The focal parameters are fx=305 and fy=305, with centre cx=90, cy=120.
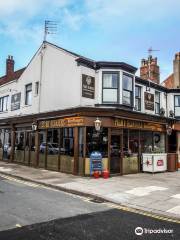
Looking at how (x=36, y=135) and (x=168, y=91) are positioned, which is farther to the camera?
(x=168, y=91)

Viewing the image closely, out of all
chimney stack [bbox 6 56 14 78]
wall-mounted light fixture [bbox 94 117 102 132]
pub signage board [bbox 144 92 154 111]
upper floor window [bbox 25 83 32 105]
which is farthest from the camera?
chimney stack [bbox 6 56 14 78]

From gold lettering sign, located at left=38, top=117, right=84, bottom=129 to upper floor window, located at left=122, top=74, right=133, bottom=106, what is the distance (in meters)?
3.70

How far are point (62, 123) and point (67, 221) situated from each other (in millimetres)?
10868

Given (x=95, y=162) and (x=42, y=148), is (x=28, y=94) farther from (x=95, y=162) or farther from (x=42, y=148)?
(x=95, y=162)

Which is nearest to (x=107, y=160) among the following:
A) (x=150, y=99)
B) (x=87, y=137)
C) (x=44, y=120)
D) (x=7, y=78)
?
(x=87, y=137)

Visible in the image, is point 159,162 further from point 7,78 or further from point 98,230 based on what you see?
Result: point 7,78

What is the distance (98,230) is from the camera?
6.94 m

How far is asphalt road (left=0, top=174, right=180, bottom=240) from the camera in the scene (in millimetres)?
6562

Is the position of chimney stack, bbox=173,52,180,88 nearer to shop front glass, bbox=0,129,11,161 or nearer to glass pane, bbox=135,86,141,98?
glass pane, bbox=135,86,141,98

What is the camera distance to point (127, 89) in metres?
19.5

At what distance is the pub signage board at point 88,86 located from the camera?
18422 millimetres

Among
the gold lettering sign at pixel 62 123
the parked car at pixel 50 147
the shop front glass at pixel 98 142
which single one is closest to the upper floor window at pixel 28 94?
the gold lettering sign at pixel 62 123

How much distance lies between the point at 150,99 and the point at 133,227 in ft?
54.1

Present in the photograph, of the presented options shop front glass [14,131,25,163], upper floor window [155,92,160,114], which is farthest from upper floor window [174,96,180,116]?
shop front glass [14,131,25,163]
